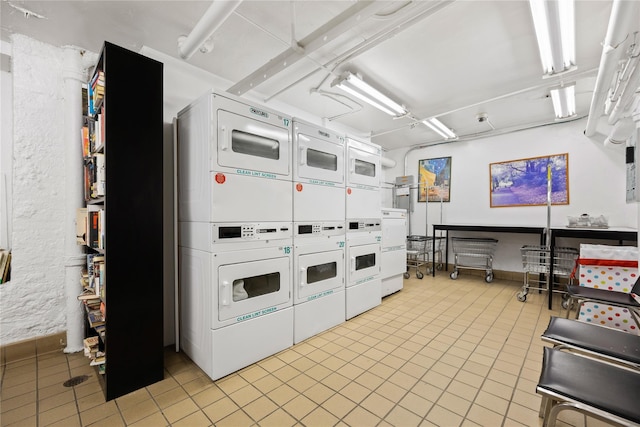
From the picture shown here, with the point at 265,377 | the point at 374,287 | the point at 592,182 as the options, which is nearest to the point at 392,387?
the point at 265,377

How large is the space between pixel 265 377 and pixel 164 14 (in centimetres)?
306

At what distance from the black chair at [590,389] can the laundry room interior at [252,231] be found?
1 cm

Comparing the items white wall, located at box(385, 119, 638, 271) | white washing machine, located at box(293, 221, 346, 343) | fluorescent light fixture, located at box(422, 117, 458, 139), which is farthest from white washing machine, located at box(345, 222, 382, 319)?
white wall, located at box(385, 119, 638, 271)

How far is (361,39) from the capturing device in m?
2.52

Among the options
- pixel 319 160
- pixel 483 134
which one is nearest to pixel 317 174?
pixel 319 160

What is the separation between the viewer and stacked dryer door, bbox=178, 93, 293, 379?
205 centimetres

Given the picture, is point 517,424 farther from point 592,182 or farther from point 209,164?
point 592,182

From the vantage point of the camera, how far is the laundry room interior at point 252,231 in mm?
1795

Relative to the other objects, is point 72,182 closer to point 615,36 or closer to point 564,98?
point 615,36

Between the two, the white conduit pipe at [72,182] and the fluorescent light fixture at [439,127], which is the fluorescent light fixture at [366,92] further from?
the white conduit pipe at [72,182]

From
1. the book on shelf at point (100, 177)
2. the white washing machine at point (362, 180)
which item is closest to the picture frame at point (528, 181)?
the white washing machine at point (362, 180)

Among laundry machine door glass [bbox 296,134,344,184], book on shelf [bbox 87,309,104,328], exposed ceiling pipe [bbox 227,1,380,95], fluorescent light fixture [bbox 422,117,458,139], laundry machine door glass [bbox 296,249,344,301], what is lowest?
book on shelf [bbox 87,309,104,328]

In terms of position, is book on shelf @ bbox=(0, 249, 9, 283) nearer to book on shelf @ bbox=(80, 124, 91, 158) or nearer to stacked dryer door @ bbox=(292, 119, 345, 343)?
book on shelf @ bbox=(80, 124, 91, 158)

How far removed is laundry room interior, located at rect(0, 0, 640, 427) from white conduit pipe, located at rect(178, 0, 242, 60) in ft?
0.06
